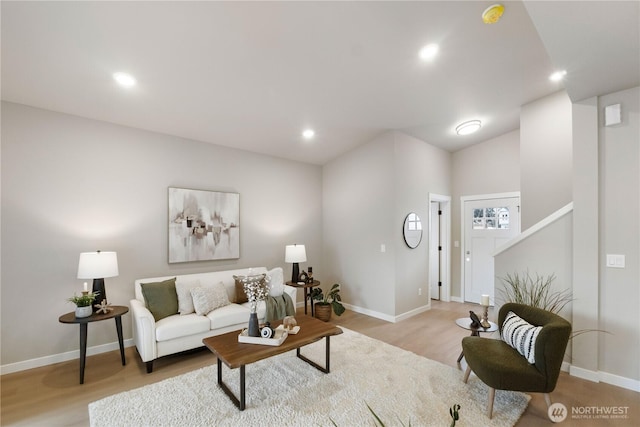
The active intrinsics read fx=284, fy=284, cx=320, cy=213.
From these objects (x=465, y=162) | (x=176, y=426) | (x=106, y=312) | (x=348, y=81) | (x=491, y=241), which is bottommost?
(x=176, y=426)

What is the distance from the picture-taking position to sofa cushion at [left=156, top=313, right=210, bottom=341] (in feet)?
9.61

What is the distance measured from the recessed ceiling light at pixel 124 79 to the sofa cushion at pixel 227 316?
2586 millimetres

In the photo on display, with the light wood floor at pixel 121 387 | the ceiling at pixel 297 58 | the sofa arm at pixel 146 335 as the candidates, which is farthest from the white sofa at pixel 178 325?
the ceiling at pixel 297 58

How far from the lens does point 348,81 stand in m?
3.04

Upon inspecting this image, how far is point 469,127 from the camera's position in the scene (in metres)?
4.42

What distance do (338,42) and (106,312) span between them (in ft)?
11.4

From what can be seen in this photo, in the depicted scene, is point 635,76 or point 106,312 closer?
point 635,76

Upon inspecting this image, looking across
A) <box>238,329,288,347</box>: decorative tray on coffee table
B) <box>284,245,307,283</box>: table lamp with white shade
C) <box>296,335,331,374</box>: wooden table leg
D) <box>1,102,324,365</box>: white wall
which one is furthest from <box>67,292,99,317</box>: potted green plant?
<box>284,245,307,283</box>: table lamp with white shade

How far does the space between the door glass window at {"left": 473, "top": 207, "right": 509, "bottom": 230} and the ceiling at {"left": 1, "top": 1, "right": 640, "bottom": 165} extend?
1.94 metres

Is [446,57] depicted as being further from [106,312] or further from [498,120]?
[106,312]

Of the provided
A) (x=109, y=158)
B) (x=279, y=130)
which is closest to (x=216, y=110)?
(x=279, y=130)

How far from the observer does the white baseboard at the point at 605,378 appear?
99.4 inches

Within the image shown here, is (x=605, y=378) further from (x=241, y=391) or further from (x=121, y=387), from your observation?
(x=121, y=387)

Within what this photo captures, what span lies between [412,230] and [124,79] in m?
4.24
